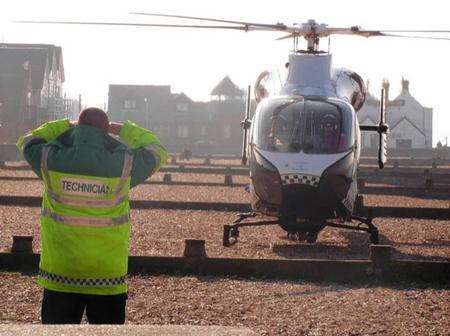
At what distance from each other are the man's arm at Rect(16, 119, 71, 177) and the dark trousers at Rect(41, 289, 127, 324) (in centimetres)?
95

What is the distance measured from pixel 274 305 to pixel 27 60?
75.8 meters

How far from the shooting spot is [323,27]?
57.2 feet

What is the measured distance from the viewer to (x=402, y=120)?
4070 inches

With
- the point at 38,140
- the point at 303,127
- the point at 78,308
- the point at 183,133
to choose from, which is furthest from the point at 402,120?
the point at 78,308

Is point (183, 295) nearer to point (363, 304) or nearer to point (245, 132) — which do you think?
point (363, 304)

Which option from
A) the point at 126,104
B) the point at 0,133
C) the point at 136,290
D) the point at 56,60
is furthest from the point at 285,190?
the point at 126,104

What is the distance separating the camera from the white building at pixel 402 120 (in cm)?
9869

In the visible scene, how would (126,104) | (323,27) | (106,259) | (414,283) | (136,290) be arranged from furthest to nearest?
(126,104), (323,27), (414,283), (136,290), (106,259)

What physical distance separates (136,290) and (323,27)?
9.11 meters

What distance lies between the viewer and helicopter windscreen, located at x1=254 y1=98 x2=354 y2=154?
48.1 ft

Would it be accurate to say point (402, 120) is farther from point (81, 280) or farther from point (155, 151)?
point (81, 280)

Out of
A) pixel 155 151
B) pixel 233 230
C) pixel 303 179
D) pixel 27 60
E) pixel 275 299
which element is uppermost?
pixel 27 60

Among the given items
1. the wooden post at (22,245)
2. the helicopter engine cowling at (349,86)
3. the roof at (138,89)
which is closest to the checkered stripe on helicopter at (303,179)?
the helicopter engine cowling at (349,86)

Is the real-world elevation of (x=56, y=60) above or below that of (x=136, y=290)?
above
